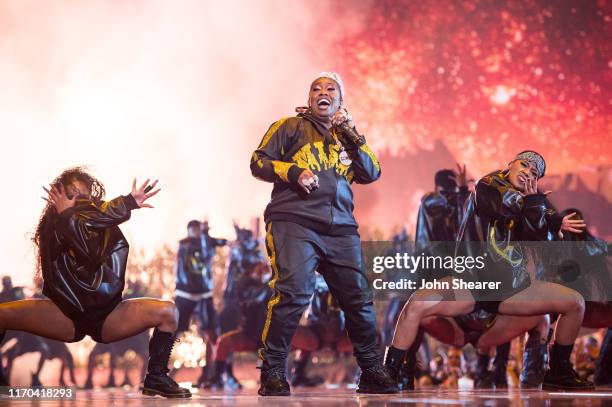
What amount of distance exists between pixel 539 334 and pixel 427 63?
8.98 feet

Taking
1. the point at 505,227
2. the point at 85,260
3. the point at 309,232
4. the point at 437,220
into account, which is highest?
the point at 437,220

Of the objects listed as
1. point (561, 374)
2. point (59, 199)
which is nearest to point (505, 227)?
point (561, 374)

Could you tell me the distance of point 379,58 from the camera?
291 inches

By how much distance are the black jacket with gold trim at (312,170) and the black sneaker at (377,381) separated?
715mm

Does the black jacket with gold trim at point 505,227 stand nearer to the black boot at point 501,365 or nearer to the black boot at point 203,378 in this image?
the black boot at point 501,365

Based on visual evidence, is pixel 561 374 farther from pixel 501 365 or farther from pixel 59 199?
pixel 59 199

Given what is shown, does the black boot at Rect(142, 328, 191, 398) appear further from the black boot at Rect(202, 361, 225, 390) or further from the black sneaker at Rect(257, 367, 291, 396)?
the black boot at Rect(202, 361, 225, 390)

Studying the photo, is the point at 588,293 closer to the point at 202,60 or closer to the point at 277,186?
the point at 277,186

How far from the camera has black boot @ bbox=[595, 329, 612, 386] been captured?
6031 millimetres

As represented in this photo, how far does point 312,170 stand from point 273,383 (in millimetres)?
1076

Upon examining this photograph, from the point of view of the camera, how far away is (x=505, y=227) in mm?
4656

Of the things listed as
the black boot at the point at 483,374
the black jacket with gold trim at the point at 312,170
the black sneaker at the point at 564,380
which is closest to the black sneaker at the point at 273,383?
the black jacket with gold trim at the point at 312,170

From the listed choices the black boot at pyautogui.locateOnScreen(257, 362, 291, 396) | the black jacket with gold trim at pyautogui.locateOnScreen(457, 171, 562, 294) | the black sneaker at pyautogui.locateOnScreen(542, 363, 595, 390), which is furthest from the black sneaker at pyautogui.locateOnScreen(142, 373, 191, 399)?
the black sneaker at pyautogui.locateOnScreen(542, 363, 595, 390)

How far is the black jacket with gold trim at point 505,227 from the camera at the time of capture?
179 inches
